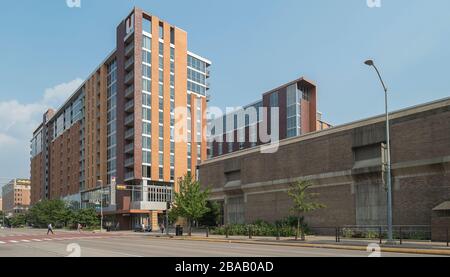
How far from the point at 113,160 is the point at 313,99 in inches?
1847

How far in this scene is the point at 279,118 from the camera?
339ft

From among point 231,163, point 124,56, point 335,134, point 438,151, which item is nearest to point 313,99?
point 124,56

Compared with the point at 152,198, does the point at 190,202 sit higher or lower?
higher

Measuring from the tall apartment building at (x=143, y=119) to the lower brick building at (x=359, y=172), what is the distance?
3685 centimetres

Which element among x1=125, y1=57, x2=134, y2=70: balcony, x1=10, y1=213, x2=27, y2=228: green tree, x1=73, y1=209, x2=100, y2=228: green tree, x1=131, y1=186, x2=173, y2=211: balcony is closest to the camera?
x1=131, y1=186, x2=173, y2=211: balcony

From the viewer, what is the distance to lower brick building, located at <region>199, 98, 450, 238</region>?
3312 cm

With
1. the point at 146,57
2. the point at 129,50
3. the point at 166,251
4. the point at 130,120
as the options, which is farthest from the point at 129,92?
the point at 166,251

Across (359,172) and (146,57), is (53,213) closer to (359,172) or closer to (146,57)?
(146,57)

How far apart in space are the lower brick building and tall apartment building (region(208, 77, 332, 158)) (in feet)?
151

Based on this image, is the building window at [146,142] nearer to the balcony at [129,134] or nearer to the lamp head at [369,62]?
the balcony at [129,134]

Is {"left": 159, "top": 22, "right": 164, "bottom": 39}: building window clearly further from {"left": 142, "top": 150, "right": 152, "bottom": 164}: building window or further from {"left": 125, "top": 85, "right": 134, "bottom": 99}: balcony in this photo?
{"left": 142, "top": 150, "right": 152, "bottom": 164}: building window

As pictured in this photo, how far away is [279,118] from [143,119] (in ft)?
103

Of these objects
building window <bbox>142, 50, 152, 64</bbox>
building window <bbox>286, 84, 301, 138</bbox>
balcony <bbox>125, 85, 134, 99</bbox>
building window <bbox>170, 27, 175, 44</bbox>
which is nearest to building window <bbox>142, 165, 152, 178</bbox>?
balcony <bbox>125, 85, 134, 99</bbox>
